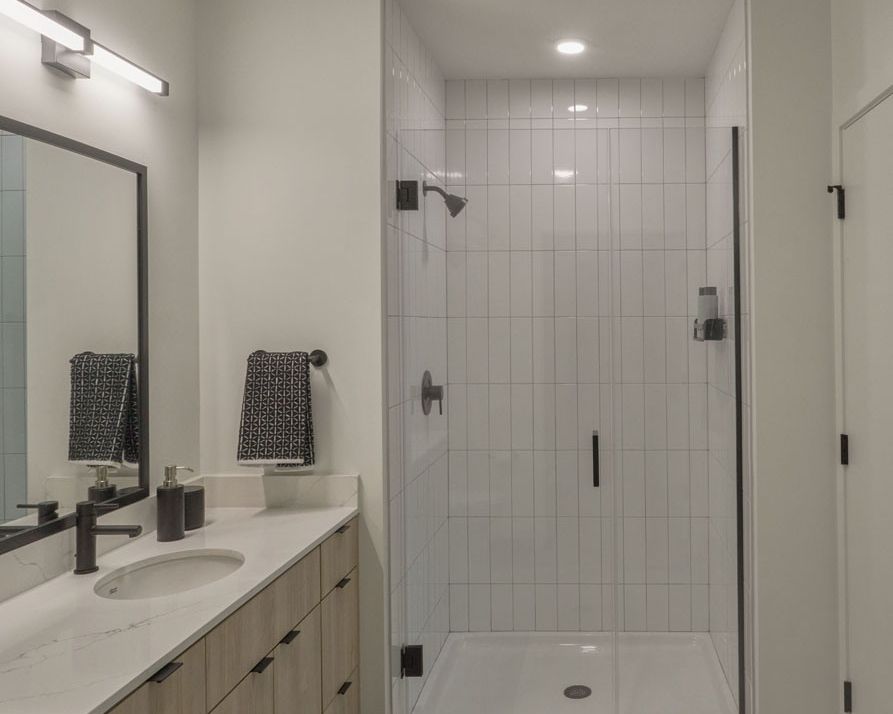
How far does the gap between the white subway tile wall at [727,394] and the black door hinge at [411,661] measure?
A: 1.02 meters

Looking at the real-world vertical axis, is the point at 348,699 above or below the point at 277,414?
below

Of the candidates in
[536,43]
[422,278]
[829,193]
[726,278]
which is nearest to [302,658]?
[422,278]

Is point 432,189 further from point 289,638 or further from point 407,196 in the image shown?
point 289,638

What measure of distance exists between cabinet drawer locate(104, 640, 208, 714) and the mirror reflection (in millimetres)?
598

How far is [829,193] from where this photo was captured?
7.91 feet

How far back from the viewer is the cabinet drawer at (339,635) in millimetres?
2154

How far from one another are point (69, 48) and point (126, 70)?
0.20 meters

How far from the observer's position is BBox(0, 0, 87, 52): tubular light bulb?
63.2 inches

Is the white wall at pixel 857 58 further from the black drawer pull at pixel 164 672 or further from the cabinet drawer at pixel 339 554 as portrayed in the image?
the black drawer pull at pixel 164 672

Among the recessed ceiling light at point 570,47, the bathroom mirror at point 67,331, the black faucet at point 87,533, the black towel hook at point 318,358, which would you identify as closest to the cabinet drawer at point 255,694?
the black faucet at point 87,533

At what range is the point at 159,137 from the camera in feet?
7.73

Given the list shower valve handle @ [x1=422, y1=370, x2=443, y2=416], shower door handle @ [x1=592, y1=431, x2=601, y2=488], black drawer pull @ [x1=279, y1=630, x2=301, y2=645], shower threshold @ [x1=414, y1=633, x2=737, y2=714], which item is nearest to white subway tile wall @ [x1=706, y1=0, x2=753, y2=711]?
shower threshold @ [x1=414, y1=633, x2=737, y2=714]

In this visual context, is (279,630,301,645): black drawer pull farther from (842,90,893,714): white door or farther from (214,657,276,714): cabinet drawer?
(842,90,893,714): white door

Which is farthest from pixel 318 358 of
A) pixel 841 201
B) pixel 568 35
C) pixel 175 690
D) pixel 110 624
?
pixel 841 201
